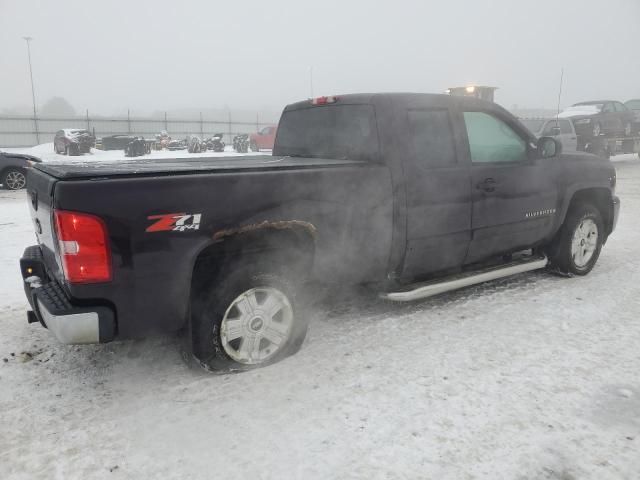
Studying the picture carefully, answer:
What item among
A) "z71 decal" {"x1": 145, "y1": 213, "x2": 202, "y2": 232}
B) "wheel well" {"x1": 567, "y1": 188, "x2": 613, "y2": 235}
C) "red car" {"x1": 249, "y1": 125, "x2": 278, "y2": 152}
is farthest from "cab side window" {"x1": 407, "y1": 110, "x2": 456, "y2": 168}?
"red car" {"x1": 249, "y1": 125, "x2": 278, "y2": 152}

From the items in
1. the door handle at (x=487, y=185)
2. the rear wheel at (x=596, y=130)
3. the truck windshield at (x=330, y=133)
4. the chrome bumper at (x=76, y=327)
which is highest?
the rear wheel at (x=596, y=130)

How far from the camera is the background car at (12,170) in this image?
12875mm

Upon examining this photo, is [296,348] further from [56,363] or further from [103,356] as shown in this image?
[56,363]

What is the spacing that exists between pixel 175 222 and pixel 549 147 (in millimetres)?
3623

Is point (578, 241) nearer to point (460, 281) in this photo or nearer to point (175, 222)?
point (460, 281)

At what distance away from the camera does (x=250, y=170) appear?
3.06 m

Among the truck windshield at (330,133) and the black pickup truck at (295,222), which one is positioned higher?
the truck windshield at (330,133)

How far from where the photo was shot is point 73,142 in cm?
2506

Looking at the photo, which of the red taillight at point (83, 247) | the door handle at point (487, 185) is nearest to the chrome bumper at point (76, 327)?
the red taillight at point (83, 247)

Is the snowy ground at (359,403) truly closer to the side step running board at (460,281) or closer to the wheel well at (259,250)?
the side step running board at (460,281)

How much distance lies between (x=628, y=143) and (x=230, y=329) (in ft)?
69.7

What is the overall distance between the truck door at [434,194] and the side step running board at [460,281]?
0.13m

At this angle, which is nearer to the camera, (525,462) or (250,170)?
→ (525,462)

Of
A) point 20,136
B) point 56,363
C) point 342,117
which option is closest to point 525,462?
point 342,117
